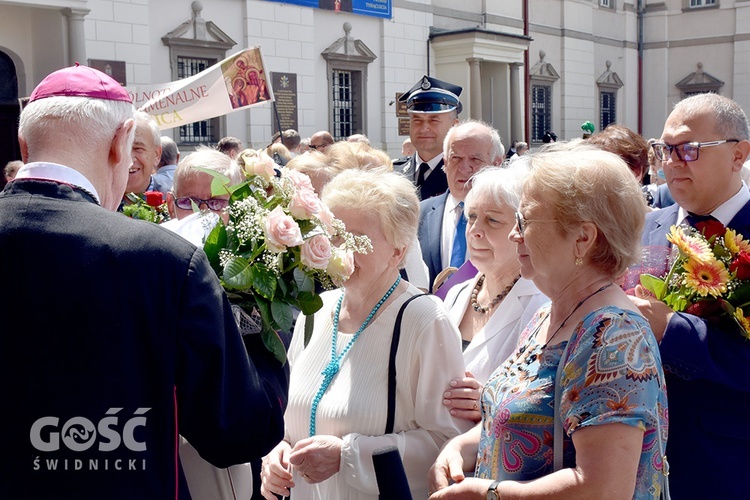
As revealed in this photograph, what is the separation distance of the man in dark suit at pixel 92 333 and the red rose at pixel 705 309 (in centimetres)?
161

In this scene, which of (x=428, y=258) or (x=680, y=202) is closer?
(x=680, y=202)

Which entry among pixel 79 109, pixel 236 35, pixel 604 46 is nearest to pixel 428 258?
pixel 79 109

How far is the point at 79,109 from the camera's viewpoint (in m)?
2.17

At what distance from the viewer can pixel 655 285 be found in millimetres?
2992

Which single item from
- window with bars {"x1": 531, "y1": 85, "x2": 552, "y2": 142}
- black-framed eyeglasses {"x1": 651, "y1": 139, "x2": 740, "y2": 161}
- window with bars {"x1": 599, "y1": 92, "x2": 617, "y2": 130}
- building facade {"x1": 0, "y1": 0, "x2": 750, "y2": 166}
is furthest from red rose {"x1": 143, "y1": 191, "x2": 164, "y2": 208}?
window with bars {"x1": 599, "y1": 92, "x2": 617, "y2": 130}

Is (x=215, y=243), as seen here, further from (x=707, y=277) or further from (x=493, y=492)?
(x=707, y=277)

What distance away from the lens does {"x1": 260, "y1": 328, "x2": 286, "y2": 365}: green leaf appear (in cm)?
251

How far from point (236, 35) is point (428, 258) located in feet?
45.3

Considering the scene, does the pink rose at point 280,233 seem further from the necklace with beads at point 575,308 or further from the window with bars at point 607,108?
the window with bars at point 607,108

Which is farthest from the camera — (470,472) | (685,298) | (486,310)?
(486,310)

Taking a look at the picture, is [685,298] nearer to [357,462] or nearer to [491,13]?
[357,462]

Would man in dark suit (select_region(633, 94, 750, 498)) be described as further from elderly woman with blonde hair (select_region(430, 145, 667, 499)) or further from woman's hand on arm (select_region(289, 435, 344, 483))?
woman's hand on arm (select_region(289, 435, 344, 483))

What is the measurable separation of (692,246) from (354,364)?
4.03 feet

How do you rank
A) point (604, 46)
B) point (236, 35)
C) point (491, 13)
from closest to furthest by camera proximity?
point (236, 35) → point (491, 13) → point (604, 46)
